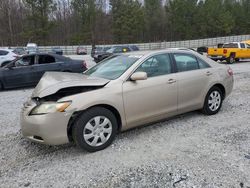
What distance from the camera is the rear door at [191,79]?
4.93 meters

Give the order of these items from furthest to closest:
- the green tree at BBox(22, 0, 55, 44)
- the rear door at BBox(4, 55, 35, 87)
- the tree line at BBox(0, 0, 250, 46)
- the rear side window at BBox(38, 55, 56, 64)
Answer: the tree line at BBox(0, 0, 250, 46) → the green tree at BBox(22, 0, 55, 44) → the rear side window at BBox(38, 55, 56, 64) → the rear door at BBox(4, 55, 35, 87)

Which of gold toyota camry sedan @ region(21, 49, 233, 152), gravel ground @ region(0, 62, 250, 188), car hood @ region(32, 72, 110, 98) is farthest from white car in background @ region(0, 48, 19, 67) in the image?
car hood @ region(32, 72, 110, 98)

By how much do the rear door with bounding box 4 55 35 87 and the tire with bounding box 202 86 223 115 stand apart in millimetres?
6541

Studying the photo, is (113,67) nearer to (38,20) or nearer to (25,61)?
(25,61)

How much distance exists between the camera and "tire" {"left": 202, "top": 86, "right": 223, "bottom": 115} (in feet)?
17.9

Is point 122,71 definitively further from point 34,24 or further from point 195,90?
point 34,24

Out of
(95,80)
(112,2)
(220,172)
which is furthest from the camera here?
(112,2)

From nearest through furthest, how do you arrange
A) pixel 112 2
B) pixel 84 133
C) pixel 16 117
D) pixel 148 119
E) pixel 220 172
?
pixel 220 172
pixel 84 133
pixel 148 119
pixel 16 117
pixel 112 2

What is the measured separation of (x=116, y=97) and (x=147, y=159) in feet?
3.48

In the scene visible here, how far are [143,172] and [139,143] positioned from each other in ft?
2.98

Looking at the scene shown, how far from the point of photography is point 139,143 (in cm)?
426

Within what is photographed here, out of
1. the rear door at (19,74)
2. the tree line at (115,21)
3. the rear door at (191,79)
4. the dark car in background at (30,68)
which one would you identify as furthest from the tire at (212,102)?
the tree line at (115,21)

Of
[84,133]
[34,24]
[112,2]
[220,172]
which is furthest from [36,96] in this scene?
[112,2]

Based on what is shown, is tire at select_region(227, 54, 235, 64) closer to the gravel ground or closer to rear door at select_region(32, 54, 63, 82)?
rear door at select_region(32, 54, 63, 82)
